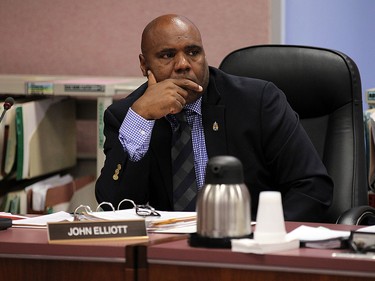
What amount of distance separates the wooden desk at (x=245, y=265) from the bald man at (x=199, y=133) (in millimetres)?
801

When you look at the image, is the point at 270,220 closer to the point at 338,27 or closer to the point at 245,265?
the point at 245,265

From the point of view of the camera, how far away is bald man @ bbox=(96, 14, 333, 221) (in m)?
2.45

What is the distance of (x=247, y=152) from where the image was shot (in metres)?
2.52

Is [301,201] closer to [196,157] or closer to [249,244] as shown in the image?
[196,157]

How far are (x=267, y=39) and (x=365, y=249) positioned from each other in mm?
2533

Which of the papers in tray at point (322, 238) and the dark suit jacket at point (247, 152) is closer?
the papers in tray at point (322, 238)

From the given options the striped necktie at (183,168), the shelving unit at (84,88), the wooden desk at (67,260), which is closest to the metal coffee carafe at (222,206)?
the wooden desk at (67,260)

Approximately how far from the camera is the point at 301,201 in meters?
2.43

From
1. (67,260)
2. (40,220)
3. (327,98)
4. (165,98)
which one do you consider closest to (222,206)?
(67,260)

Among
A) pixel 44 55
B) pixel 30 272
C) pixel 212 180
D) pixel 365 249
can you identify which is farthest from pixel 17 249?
pixel 44 55

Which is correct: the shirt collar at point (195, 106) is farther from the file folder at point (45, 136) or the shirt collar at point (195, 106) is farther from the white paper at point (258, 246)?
the file folder at point (45, 136)

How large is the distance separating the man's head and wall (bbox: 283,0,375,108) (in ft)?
5.07

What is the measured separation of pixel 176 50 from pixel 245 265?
3.47 feet

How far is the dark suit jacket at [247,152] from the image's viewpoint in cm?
246
